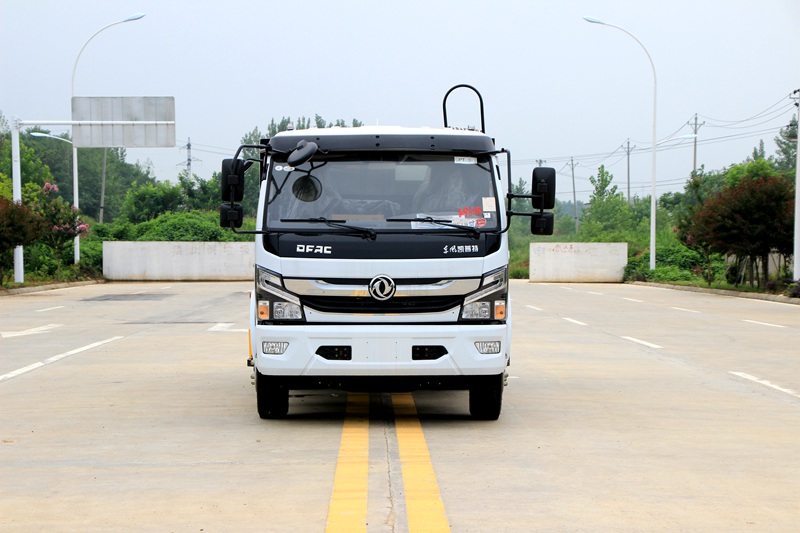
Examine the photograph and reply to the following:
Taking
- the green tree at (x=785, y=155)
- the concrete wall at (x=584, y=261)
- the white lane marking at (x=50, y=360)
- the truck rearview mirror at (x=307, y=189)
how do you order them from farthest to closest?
1. the green tree at (x=785, y=155)
2. the concrete wall at (x=584, y=261)
3. the white lane marking at (x=50, y=360)
4. the truck rearview mirror at (x=307, y=189)

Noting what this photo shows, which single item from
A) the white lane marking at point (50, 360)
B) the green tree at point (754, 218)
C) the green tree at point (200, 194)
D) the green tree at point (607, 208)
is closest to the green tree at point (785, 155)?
the green tree at point (607, 208)

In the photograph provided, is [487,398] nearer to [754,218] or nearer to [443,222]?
[443,222]

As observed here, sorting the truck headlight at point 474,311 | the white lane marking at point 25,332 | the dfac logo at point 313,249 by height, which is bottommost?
the white lane marking at point 25,332

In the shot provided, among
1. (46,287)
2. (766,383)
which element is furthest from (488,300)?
(46,287)

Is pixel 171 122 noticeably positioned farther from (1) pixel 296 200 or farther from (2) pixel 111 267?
(1) pixel 296 200

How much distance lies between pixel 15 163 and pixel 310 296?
34744 mm

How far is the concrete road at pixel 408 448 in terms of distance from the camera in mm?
6059

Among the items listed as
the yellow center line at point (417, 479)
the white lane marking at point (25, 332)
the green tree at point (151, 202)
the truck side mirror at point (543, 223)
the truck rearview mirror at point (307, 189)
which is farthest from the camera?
the green tree at point (151, 202)

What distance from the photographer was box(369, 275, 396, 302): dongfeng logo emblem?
8500 mm

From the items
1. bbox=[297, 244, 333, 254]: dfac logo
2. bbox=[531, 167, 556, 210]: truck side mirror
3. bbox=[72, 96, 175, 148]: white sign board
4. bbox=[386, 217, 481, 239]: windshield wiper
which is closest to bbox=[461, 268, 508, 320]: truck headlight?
bbox=[386, 217, 481, 239]: windshield wiper

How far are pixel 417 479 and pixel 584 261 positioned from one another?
4919 cm

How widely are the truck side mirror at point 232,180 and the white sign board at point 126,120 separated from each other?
3343cm

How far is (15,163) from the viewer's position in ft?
133

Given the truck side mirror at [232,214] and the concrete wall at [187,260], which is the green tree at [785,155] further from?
the truck side mirror at [232,214]
